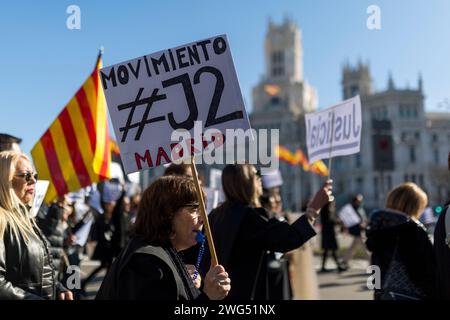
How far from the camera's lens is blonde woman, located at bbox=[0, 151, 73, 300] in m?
2.46

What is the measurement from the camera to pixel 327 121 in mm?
4629

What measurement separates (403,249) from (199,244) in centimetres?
137

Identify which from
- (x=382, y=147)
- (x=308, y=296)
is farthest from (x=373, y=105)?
(x=308, y=296)

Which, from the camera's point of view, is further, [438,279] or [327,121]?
[327,121]

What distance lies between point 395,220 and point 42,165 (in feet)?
10.3

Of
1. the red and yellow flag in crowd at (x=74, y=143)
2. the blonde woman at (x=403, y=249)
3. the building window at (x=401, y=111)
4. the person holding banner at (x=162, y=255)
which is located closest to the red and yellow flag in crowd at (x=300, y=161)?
the blonde woman at (x=403, y=249)

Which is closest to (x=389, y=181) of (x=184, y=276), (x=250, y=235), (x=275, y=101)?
(x=275, y=101)

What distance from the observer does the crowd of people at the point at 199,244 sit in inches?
82.4

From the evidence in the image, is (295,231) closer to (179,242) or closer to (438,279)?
(438,279)

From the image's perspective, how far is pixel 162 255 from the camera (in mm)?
2070

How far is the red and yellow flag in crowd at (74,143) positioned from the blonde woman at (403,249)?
2462 millimetres

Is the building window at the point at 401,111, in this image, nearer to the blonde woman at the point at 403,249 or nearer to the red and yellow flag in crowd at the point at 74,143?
the red and yellow flag in crowd at the point at 74,143

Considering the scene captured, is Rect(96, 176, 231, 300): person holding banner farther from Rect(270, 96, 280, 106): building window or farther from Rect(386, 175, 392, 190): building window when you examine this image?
Rect(270, 96, 280, 106): building window

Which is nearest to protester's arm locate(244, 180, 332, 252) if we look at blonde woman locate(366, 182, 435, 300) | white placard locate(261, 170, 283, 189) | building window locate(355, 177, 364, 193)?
blonde woman locate(366, 182, 435, 300)
